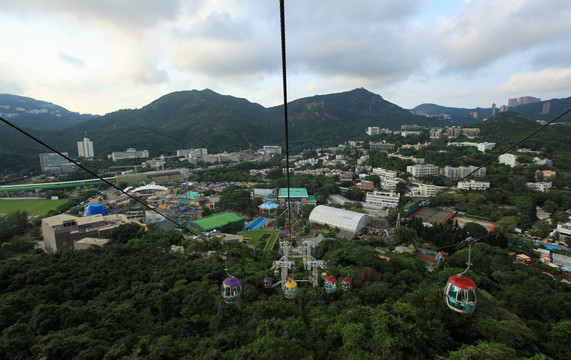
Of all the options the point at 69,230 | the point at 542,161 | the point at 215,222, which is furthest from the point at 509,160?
the point at 69,230

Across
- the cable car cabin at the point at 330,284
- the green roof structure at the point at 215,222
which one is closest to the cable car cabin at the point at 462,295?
the cable car cabin at the point at 330,284

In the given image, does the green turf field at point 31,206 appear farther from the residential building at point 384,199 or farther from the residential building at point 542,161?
the residential building at point 542,161

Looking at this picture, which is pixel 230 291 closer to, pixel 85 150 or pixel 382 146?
pixel 382 146

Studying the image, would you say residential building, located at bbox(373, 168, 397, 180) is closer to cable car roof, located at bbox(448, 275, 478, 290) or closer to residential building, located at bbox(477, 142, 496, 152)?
residential building, located at bbox(477, 142, 496, 152)

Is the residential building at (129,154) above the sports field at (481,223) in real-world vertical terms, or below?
above

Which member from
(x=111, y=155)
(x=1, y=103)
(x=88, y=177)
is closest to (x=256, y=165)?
(x=88, y=177)

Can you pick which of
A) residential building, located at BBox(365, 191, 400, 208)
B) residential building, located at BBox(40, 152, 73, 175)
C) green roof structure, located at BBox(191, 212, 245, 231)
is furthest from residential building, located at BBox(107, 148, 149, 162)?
residential building, located at BBox(365, 191, 400, 208)

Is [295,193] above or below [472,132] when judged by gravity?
below
